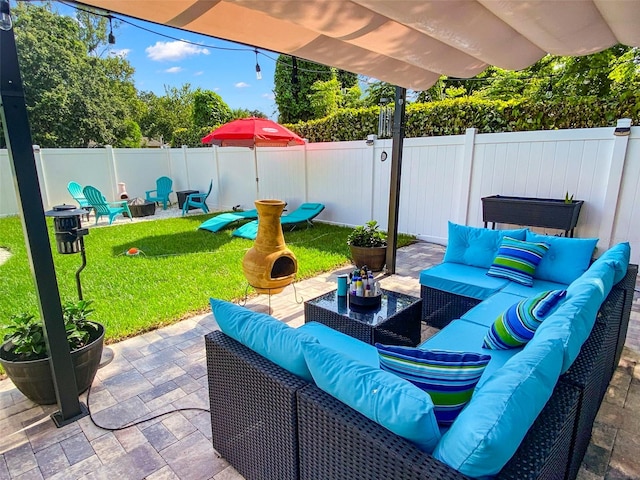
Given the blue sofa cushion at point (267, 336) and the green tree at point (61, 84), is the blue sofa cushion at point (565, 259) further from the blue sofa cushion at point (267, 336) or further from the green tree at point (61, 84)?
the green tree at point (61, 84)

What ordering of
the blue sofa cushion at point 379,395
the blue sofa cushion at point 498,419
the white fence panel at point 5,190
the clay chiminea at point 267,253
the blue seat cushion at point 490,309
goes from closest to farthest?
the blue sofa cushion at point 498,419 < the blue sofa cushion at point 379,395 < the blue seat cushion at point 490,309 < the clay chiminea at point 267,253 < the white fence panel at point 5,190

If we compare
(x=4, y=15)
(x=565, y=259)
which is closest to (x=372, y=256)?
(x=565, y=259)

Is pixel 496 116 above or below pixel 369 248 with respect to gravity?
above

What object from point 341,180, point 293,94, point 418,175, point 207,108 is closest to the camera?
point 418,175

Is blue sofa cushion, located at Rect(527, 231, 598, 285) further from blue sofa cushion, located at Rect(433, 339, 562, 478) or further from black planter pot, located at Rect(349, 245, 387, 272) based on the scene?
blue sofa cushion, located at Rect(433, 339, 562, 478)

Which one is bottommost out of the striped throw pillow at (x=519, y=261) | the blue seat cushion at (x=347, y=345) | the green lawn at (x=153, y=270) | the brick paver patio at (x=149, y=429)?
the brick paver patio at (x=149, y=429)

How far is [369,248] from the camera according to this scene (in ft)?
16.2

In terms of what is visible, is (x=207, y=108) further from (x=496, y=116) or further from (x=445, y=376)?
(x=445, y=376)

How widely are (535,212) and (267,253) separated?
12.4ft

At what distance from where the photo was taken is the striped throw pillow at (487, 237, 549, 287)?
129 inches

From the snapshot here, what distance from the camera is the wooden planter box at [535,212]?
→ 15.4 ft

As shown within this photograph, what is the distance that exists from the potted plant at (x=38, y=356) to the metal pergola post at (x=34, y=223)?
0.48 feet

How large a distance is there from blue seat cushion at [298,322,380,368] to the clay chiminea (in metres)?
1.07

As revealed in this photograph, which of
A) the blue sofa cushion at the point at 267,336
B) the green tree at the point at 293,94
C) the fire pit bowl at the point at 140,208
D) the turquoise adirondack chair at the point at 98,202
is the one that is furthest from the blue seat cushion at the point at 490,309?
the green tree at the point at 293,94
